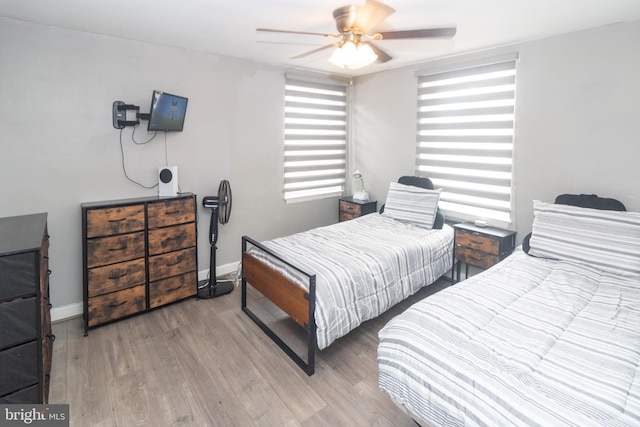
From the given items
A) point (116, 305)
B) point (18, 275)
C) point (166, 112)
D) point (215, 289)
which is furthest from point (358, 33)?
point (116, 305)

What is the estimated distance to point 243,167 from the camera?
13.4 ft

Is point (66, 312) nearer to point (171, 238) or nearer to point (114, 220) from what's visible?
point (114, 220)

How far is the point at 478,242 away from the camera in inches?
132

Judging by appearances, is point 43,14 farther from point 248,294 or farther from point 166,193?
point 248,294

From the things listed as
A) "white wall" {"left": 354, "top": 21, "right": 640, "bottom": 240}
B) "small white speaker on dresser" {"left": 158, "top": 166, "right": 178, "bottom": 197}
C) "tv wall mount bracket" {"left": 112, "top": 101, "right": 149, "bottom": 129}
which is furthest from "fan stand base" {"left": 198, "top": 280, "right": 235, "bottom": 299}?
"white wall" {"left": 354, "top": 21, "right": 640, "bottom": 240}

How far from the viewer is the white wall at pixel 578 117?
2719mm

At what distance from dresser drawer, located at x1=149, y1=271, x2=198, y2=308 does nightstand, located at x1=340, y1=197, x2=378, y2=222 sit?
7.41 feet

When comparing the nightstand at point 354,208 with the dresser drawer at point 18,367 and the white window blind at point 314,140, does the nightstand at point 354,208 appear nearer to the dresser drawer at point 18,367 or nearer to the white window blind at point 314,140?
the white window blind at point 314,140

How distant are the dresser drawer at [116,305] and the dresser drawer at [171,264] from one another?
173mm

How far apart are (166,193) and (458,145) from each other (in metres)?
3.23

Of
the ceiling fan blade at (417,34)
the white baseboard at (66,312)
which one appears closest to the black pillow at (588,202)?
the ceiling fan blade at (417,34)

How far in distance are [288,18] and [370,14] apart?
2.53 feet

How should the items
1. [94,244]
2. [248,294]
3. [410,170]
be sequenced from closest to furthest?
1. [94,244]
2. [248,294]
3. [410,170]

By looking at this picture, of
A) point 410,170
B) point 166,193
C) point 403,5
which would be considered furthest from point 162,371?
point 410,170
